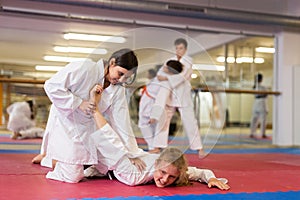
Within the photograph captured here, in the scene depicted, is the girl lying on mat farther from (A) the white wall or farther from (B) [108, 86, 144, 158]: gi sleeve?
(A) the white wall

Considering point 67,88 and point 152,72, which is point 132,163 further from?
point 152,72

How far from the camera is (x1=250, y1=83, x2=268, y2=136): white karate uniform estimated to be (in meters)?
8.09

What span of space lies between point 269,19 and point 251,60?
1.33 m

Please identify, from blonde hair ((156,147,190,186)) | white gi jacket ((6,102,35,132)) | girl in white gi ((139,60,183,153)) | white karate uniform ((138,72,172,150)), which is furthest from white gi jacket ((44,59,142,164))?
white gi jacket ((6,102,35,132))

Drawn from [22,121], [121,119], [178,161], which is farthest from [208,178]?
[22,121]

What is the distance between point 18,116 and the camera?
6504 millimetres

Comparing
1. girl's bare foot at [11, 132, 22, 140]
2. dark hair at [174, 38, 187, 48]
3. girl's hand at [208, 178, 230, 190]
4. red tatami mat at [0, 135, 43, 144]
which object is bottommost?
→ red tatami mat at [0, 135, 43, 144]

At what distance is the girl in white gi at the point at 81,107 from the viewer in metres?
2.61

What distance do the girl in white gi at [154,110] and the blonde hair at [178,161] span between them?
1244 millimetres

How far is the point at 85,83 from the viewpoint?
104 inches

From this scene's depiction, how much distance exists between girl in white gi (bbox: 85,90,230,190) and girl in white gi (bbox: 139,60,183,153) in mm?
1231

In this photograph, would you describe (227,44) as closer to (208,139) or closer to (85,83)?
(208,139)

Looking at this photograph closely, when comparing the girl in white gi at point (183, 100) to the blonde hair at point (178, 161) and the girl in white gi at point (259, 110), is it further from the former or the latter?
the girl in white gi at point (259, 110)

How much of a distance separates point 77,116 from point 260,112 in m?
6.25
